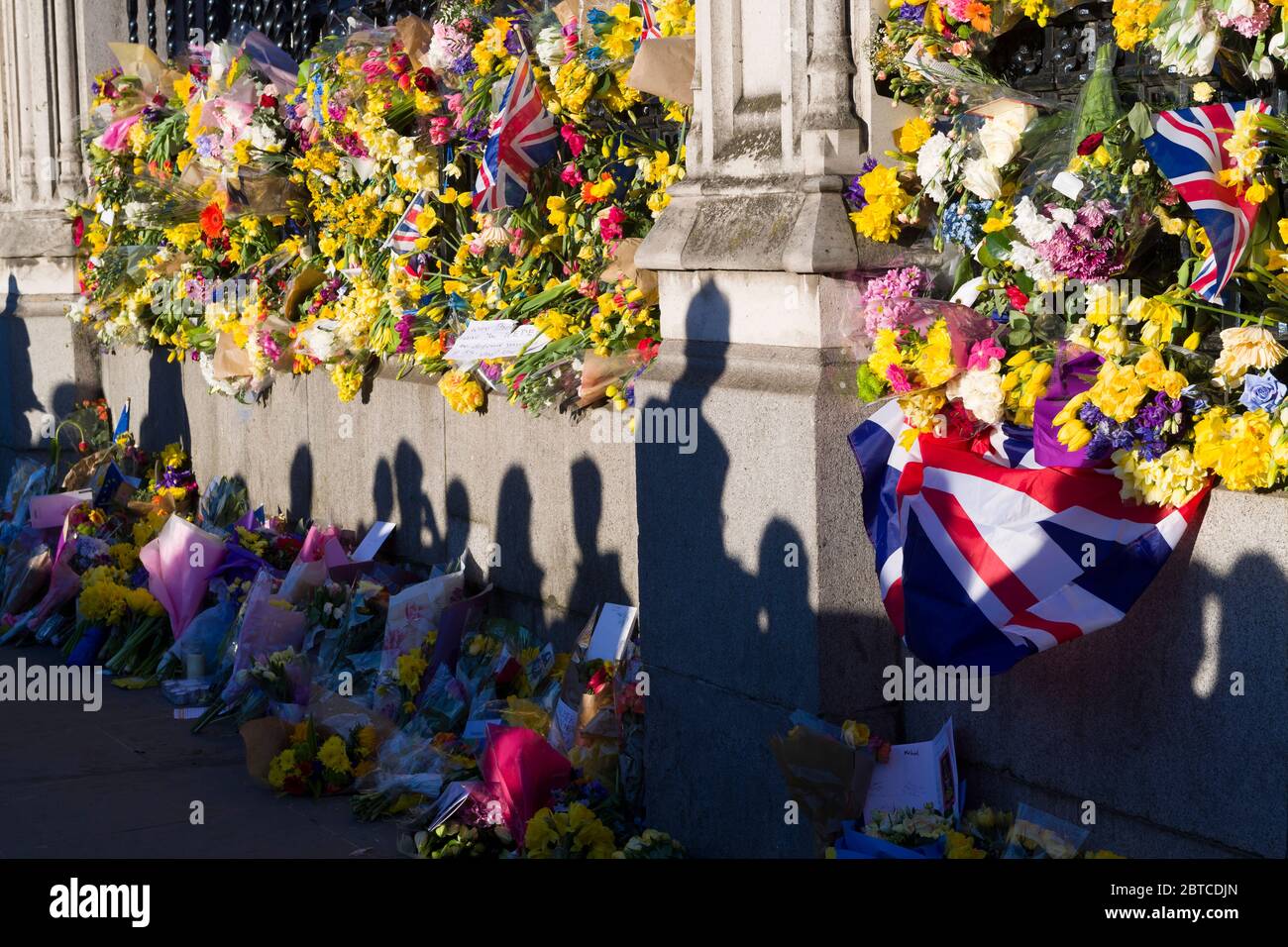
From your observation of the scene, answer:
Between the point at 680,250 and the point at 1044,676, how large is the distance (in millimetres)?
1671

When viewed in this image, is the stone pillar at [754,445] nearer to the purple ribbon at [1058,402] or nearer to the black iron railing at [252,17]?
the purple ribbon at [1058,402]

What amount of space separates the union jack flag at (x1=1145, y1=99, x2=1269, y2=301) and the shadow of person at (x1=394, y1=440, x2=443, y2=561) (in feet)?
14.3

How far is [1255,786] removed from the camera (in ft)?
11.8

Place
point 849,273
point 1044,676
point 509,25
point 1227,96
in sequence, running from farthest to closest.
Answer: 1. point 509,25
2. point 849,273
3. point 1044,676
4. point 1227,96

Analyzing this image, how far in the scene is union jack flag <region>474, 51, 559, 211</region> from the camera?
20.8 ft

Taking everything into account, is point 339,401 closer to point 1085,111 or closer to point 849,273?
point 849,273

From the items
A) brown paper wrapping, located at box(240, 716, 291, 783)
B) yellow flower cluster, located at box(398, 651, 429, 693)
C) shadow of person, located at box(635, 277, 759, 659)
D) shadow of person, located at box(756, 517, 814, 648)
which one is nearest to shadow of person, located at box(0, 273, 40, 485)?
yellow flower cluster, located at box(398, 651, 429, 693)

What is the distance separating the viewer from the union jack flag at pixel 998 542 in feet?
12.3

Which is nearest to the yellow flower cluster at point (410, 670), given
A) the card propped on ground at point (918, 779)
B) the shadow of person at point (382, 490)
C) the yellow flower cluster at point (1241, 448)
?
the shadow of person at point (382, 490)

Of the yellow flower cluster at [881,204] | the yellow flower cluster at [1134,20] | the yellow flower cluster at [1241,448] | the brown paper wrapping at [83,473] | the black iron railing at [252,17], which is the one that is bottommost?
the brown paper wrapping at [83,473]

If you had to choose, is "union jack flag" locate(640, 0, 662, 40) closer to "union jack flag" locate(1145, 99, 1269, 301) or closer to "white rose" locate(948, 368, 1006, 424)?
"white rose" locate(948, 368, 1006, 424)

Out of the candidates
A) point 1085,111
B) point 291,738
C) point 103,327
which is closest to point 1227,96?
point 1085,111

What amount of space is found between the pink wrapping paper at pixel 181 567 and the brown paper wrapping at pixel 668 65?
11.7 feet

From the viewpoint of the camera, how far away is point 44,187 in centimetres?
1120
